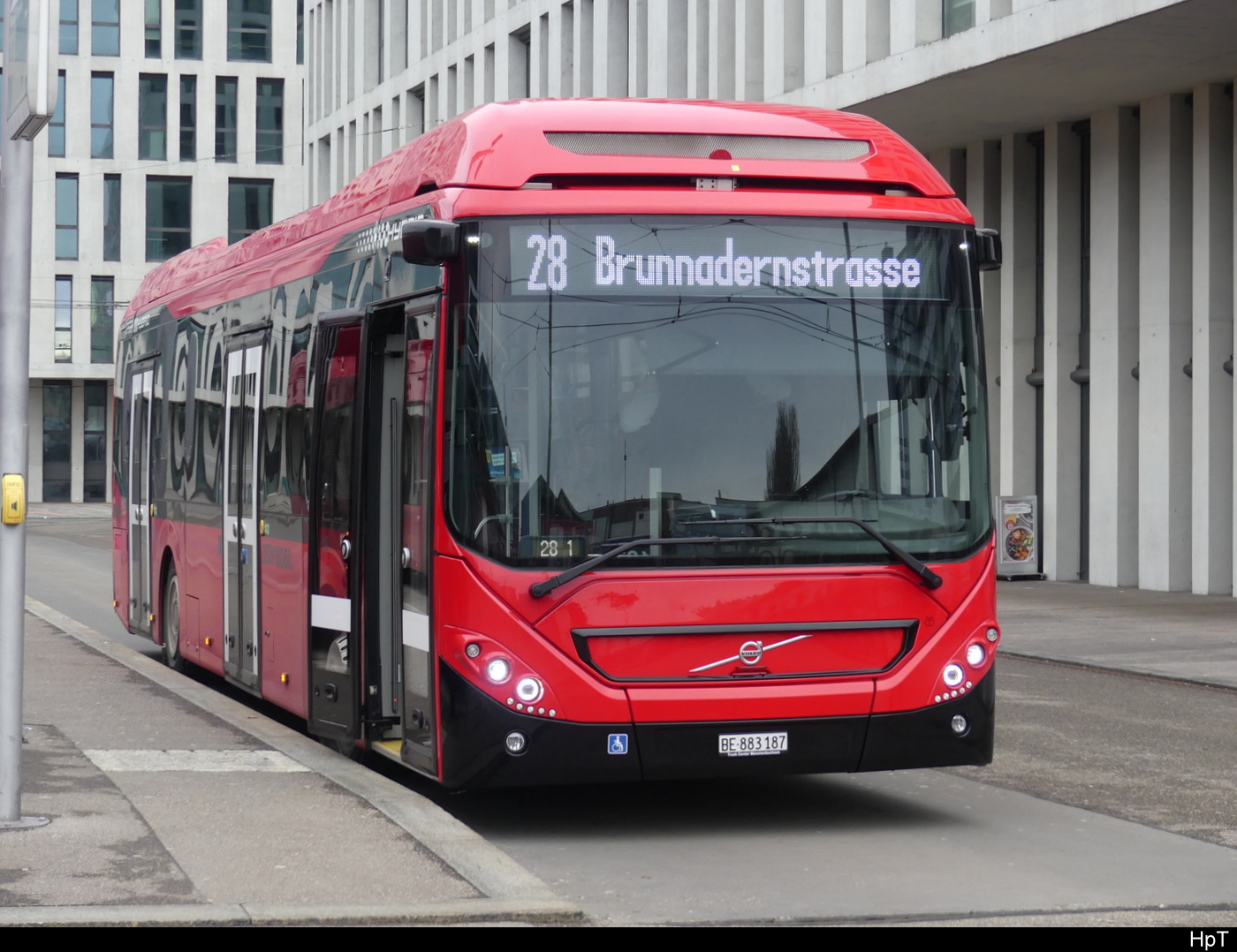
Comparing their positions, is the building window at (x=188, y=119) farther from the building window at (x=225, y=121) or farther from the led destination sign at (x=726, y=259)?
the led destination sign at (x=726, y=259)

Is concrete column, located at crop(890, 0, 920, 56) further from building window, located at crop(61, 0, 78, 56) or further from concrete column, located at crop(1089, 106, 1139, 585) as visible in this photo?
building window, located at crop(61, 0, 78, 56)

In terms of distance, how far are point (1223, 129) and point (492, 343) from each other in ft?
62.9

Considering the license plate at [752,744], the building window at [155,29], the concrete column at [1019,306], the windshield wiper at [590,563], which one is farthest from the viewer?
the building window at [155,29]

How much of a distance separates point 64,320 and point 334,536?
5638 centimetres

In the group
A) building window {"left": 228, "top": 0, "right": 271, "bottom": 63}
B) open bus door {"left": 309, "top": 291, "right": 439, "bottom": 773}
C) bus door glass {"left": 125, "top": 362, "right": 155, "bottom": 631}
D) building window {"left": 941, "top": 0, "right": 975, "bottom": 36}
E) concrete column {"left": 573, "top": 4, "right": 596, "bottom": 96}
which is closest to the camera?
open bus door {"left": 309, "top": 291, "right": 439, "bottom": 773}

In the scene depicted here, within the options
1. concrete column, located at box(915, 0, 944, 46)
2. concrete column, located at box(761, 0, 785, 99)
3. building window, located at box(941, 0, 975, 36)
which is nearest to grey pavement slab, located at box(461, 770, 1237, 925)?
building window, located at box(941, 0, 975, 36)

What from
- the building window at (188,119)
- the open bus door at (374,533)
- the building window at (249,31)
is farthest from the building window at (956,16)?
the building window at (249,31)

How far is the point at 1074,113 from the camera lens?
2653 cm

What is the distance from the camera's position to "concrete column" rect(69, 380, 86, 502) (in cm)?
6475

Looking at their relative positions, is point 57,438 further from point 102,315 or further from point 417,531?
point 417,531

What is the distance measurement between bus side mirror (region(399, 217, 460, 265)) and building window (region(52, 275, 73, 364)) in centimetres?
5763

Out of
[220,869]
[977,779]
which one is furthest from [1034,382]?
[220,869]

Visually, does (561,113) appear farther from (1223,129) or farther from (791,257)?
(1223,129)

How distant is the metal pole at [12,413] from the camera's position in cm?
720
